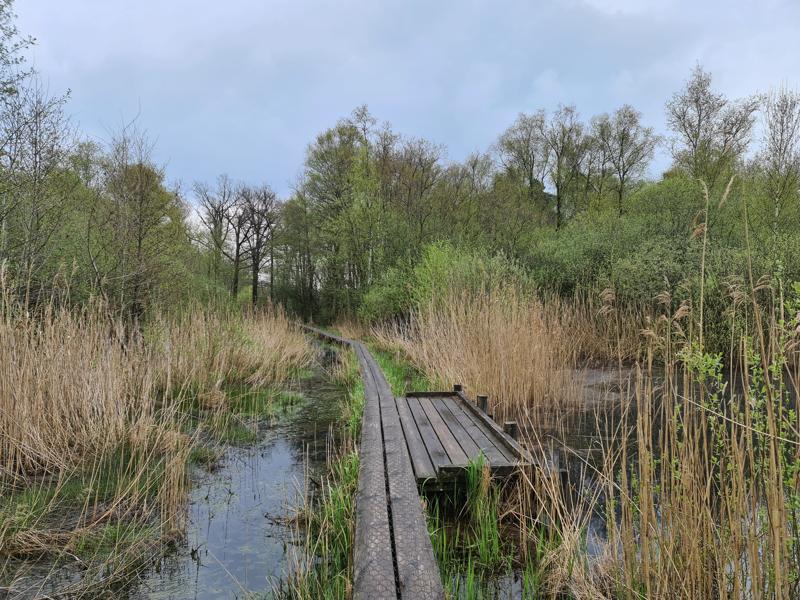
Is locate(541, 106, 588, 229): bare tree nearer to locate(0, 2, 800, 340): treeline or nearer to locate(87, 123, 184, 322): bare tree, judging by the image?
locate(0, 2, 800, 340): treeline

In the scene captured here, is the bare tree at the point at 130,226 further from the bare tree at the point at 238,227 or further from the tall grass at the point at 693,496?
the bare tree at the point at 238,227

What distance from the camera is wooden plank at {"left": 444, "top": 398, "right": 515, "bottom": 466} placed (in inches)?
116

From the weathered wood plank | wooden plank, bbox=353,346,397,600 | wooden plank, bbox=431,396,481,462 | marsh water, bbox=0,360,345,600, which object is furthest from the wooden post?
marsh water, bbox=0,360,345,600

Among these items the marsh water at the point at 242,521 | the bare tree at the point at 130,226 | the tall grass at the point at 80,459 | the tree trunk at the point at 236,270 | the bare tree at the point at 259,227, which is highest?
the bare tree at the point at 259,227

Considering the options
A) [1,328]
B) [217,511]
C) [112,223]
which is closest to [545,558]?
[217,511]

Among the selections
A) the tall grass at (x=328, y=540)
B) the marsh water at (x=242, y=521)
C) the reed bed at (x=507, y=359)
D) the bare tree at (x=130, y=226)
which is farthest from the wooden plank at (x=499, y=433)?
the bare tree at (x=130, y=226)

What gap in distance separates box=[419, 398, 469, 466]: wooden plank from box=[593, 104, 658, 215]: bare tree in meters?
21.6

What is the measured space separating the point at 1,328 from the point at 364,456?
260 cm

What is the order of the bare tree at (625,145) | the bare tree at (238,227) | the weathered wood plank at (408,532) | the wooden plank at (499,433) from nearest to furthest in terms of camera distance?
the weathered wood plank at (408,532) < the wooden plank at (499,433) < the bare tree at (625,145) < the bare tree at (238,227)

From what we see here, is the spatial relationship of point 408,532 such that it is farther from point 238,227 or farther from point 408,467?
point 238,227

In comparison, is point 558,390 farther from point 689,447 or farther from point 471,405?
point 689,447

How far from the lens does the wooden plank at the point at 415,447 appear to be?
2789 millimetres

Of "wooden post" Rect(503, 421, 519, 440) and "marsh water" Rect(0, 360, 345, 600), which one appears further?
"wooden post" Rect(503, 421, 519, 440)

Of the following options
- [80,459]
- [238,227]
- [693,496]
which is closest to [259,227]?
[238,227]
